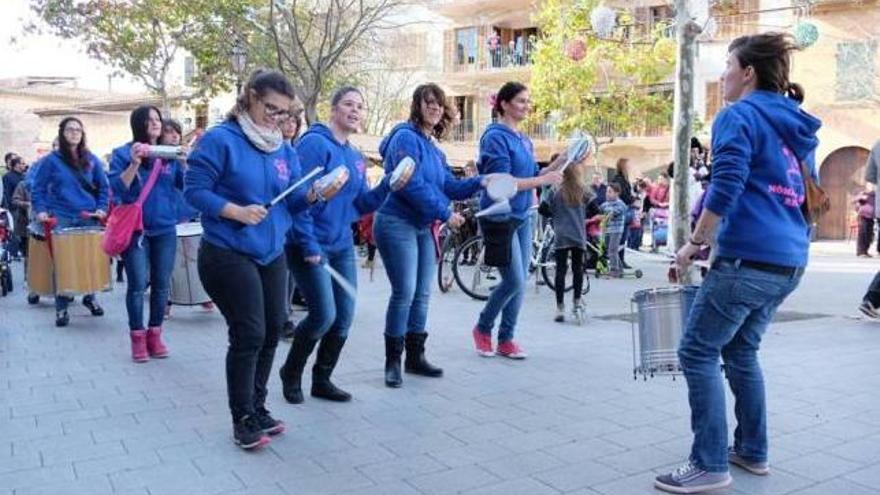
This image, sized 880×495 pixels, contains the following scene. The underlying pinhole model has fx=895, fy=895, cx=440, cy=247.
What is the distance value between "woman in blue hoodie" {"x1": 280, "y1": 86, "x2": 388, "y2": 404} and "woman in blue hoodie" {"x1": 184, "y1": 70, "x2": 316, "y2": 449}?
0.49 meters

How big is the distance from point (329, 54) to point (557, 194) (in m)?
10.6

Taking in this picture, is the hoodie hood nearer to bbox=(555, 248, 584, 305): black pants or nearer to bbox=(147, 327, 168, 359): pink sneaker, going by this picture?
bbox=(147, 327, 168, 359): pink sneaker

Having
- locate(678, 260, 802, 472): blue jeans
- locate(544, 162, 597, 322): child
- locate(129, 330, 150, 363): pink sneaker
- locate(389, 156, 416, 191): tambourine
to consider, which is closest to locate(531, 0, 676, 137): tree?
locate(544, 162, 597, 322): child

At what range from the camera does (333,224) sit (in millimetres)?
5086

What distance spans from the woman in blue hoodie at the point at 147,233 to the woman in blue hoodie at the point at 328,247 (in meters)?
1.80

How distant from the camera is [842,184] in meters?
26.9

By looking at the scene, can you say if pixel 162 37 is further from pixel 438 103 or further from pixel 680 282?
pixel 680 282

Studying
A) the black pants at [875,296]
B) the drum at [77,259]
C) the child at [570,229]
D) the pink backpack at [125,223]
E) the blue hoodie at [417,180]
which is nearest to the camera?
the blue hoodie at [417,180]

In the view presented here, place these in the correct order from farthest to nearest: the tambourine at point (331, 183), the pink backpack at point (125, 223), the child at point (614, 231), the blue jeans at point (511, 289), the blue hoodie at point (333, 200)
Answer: the child at point (614, 231)
the pink backpack at point (125, 223)
the blue jeans at point (511, 289)
the blue hoodie at point (333, 200)
the tambourine at point (331, 183)

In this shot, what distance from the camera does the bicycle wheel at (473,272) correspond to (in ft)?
33.9

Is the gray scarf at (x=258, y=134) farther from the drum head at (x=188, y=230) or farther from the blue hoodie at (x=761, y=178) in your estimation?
the drum head at (x=188, y=230)

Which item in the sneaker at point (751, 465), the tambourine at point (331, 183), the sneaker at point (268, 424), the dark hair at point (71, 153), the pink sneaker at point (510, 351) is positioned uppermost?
the dark hair at point (71, 153)

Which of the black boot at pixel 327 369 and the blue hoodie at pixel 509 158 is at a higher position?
the blue hoodie at pixel 509 158

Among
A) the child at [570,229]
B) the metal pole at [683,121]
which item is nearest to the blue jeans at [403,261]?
the child at [570,229]
